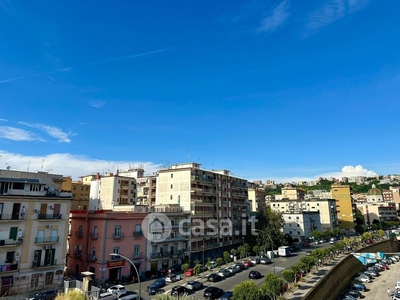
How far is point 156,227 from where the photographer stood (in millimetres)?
50375

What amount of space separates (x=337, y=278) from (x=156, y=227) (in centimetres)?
3449

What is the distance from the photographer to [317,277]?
49094 millimetres

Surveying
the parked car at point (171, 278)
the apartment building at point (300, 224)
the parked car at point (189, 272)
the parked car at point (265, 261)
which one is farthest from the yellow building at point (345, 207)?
the parked car at point (171, 278)

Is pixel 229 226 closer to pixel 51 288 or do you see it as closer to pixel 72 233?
pixel 72 233

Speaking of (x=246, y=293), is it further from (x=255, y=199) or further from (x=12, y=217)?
(x=255, y=199)

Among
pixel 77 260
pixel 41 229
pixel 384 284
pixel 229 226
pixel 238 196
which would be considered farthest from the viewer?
pixel 238 196

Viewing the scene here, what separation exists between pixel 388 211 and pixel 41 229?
155 m

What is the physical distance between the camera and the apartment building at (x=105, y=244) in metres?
42.3

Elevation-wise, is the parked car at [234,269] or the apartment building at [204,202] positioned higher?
the apartment building at [204,202]

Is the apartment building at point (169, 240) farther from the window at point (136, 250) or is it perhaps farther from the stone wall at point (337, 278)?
the stone wall at point (337, 278)

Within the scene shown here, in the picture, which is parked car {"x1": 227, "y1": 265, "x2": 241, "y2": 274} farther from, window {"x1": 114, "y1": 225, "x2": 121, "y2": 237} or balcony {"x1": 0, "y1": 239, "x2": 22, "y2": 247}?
balcony {"x1": 0, "y1": 239, "x2": 22, "y2": 247}

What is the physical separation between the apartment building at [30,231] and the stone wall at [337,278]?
3275cm

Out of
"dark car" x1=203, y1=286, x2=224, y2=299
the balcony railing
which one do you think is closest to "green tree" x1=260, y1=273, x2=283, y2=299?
"dark car" x1=203, y1=286, x2=224, y2=299

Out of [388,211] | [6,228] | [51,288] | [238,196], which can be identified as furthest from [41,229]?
[388,211]
